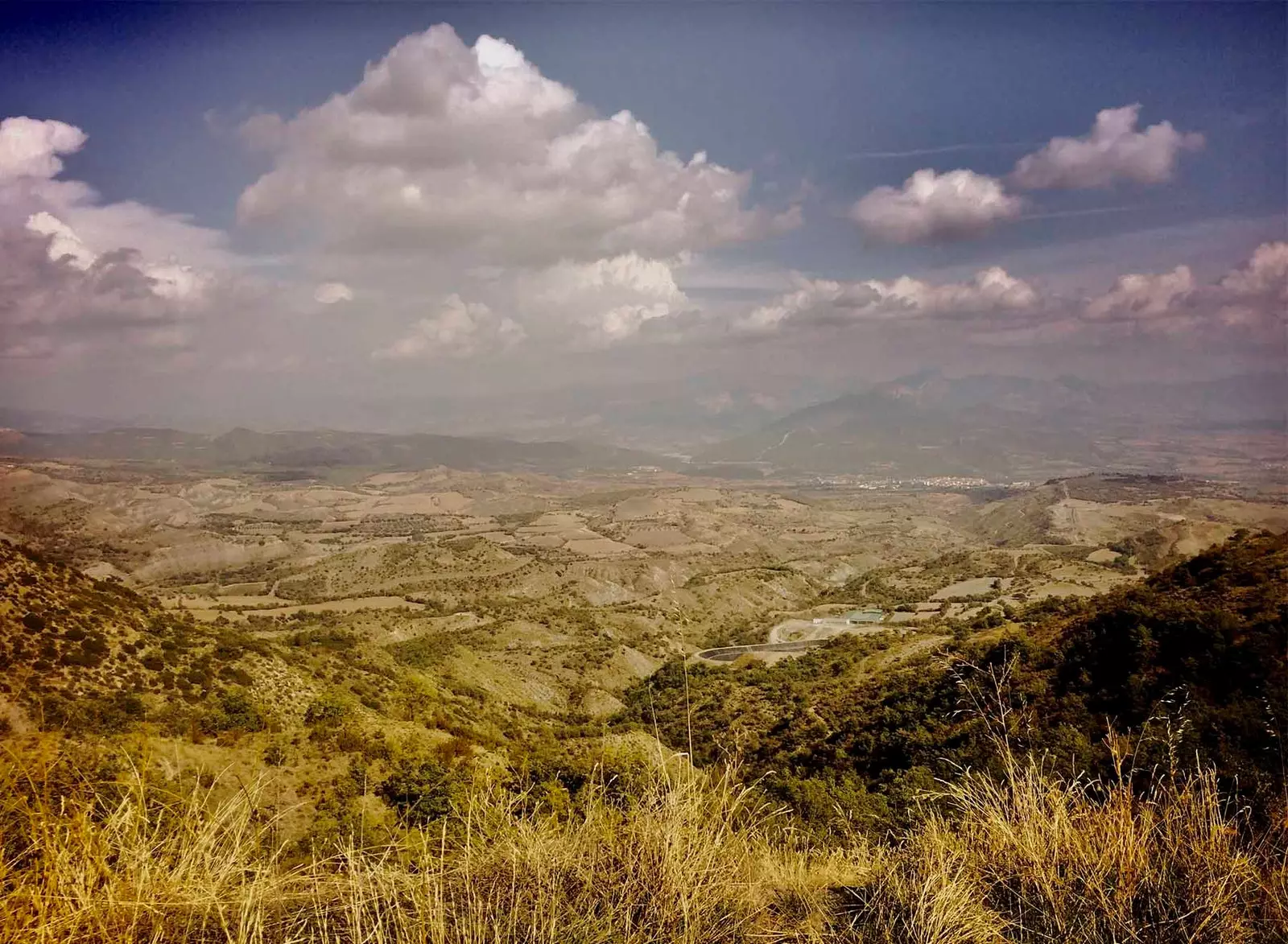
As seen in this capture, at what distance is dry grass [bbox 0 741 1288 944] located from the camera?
3.50 metres

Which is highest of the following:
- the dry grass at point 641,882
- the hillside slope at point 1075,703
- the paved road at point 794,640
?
the dry grass at point 641,882

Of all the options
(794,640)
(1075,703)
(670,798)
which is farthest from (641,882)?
(794,640)

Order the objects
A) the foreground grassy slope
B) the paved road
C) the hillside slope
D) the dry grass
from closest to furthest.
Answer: the dry grass, the foreground grassy slope, the hillside slope, the paved road

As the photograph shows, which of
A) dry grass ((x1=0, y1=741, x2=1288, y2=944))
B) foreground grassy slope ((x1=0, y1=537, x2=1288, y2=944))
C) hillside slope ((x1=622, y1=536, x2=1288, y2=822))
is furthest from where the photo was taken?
hillside slope ((x1=622, y1=536, x2=1288, y2=822))

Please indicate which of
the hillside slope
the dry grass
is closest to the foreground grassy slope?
the dry grass

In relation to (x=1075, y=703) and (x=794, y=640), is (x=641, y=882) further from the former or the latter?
(x=794, y=640)

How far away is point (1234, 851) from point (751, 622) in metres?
83.7

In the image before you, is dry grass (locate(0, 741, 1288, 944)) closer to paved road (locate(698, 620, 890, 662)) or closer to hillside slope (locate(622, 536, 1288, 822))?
hillside slope (locate(622, 536, 1288, 822))

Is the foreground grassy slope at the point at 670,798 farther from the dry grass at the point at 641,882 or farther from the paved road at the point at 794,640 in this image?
the paved road at the point at 794,640

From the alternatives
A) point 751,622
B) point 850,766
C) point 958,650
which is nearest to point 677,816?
point 850,766

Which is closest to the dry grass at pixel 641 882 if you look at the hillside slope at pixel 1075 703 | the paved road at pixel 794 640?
the hillside slope at pixel 1075 703

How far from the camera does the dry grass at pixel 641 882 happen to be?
3504mm

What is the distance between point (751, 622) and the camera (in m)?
85.8

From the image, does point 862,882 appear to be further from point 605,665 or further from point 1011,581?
point 1011,581
